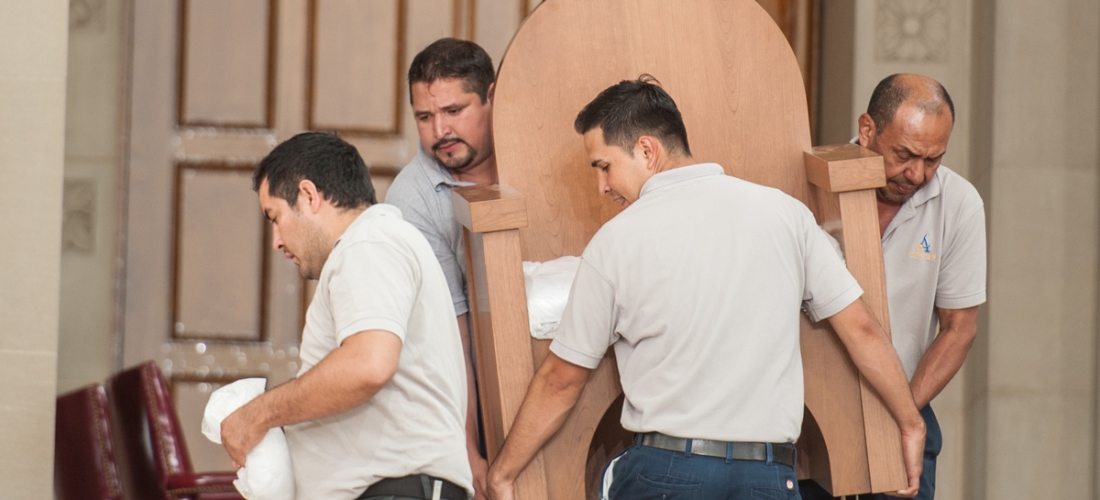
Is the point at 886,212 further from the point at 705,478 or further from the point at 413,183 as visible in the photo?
the point at 413,183

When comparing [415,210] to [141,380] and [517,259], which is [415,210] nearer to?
[517,259]

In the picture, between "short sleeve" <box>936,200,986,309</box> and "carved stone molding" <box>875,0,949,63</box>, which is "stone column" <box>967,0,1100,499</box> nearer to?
"carved stone molding" <box>875,0,949,63</box>

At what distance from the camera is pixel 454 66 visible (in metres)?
2.50

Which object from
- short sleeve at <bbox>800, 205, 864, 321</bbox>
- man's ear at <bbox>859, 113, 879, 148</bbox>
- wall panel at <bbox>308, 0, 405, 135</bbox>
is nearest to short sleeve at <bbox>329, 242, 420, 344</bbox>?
short sleeve at <bbox>800, 205, 864, 321</bbox>

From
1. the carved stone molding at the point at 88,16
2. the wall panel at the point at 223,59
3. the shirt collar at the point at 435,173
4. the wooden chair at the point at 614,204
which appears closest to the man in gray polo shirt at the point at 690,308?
the wooden chair at the point at 614,204

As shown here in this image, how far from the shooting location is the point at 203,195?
3908 millimetres

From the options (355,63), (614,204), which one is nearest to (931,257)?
(614,204)

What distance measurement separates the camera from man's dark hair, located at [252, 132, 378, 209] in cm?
188

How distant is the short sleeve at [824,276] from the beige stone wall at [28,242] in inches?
86.8

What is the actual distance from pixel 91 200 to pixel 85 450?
1.06 meters

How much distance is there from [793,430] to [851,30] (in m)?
2.21

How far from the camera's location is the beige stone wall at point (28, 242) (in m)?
2.99

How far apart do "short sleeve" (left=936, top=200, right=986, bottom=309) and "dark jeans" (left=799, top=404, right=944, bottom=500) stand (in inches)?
11.0

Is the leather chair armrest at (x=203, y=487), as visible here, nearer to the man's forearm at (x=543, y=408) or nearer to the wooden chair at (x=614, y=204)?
the wooden chair at (x=614, y=204)
